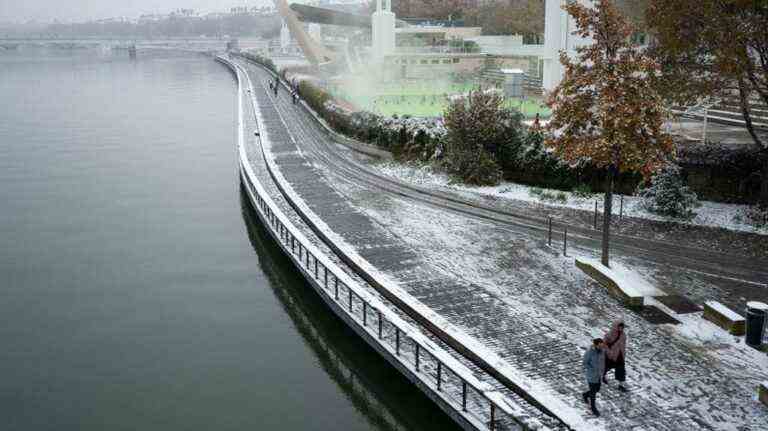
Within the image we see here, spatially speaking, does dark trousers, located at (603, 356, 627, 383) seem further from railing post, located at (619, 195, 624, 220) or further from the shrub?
the shrub

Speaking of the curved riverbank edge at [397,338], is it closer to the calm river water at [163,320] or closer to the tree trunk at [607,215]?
the calm river water at [163,320]

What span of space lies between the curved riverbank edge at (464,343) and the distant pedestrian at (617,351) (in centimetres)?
116

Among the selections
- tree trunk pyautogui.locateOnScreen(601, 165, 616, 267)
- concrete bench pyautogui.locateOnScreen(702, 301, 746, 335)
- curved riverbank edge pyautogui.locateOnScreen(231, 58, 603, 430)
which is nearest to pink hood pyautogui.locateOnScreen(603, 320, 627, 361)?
curved riverbank edge pyautogui.locateOnScreen(231, 58, 603, 430)

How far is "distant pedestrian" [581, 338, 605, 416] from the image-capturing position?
42.2ft

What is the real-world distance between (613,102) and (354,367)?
889cm

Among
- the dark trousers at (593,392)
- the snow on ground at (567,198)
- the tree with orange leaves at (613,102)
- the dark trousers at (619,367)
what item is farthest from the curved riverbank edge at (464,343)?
the snow on ground at (567,198)

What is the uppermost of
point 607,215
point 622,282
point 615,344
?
point 607,215

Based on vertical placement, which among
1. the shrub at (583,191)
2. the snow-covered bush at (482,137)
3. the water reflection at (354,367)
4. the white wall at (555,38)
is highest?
the white wall at (555,38)

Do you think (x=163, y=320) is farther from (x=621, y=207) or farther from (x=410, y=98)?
(x=410, y=98)

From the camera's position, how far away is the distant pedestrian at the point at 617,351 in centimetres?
1370

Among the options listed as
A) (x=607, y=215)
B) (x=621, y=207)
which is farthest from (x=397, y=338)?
(x=621, y=207)

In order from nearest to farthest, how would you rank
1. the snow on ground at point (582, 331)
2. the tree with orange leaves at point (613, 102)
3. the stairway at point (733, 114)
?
the snow on ground at point (582, 331) < the tree with orange leaves at point (613, 102) < the stairway at point (733, 114)

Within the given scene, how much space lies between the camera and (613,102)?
1870cm

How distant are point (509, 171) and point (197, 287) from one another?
46.8ft
